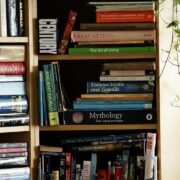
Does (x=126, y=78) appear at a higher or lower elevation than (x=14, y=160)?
higher

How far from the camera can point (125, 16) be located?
1831 millimetres

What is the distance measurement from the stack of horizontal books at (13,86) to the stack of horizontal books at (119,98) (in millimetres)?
197

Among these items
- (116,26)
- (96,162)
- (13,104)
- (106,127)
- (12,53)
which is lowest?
(96,162)

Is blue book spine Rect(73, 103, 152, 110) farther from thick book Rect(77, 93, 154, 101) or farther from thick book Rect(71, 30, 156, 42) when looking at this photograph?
thick book Rect(71, 30, 156, 42)

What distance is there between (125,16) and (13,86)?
1.86ft

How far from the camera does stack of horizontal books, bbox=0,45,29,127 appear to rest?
178cm

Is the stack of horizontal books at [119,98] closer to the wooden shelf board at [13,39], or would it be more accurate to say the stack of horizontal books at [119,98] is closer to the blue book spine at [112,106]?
the blue book spine at [112,106]

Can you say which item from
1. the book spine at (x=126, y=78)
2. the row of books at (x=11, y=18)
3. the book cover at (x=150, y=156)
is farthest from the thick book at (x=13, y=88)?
the book cover at (x=150, y=156)

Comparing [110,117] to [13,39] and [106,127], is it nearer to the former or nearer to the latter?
[106,127]

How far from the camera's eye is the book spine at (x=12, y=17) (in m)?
1.78

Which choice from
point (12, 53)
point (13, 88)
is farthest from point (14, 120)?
point (12, 53)

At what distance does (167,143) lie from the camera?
1821mm

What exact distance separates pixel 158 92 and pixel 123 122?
0.20 meters

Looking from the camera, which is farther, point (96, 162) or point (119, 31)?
point (96, 162)
